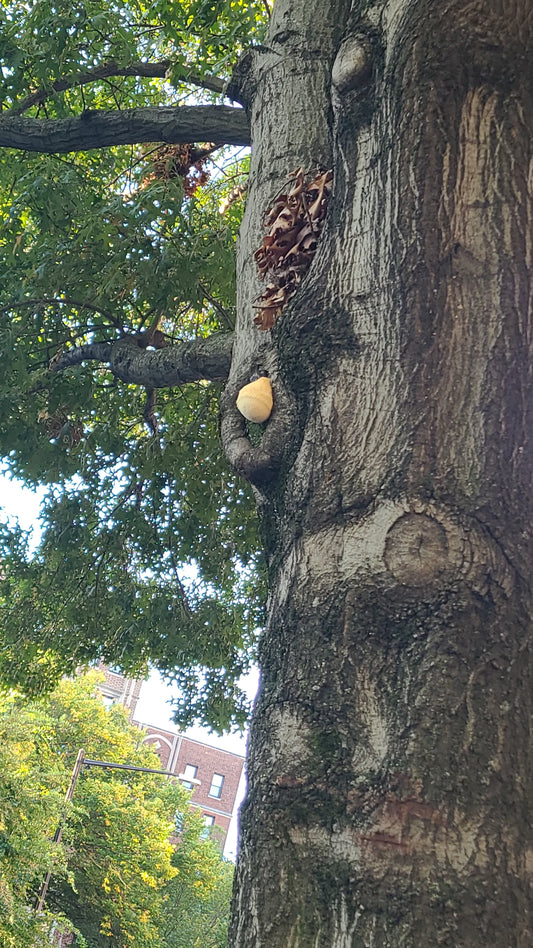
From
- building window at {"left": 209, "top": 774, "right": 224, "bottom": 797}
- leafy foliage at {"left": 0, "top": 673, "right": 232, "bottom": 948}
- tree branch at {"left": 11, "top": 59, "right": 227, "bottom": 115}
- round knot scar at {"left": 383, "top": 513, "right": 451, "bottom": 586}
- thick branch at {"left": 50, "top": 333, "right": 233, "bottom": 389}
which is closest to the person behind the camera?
round knot scar at {"left": 383, "top": 513, "right": 451, "bottom": 586}

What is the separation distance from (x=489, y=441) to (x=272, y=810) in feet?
2.95

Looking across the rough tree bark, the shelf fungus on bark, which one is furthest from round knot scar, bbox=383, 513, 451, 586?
the shelf fungus on bark

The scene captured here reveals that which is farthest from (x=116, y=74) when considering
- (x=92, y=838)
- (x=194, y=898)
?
(x=194, y=898)

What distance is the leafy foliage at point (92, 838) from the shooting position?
11039 millimetres

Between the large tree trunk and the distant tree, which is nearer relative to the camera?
the large tree trunk

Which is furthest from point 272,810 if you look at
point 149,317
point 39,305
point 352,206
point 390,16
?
point 149,317

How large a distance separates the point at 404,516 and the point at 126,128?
3423 mm

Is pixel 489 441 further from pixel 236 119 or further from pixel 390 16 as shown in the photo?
pixel 236 119

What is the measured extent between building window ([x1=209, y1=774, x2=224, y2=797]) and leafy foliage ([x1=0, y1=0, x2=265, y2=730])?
135ft

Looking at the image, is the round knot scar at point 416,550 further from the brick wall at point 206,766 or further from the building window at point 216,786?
the building window at point 216,786

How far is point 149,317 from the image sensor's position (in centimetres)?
662

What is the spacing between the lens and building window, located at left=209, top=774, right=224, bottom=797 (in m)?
46.0

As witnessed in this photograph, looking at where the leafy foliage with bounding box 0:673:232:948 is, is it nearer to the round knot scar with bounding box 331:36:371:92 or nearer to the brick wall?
the round knot scar with bounding box 331:36:371:92

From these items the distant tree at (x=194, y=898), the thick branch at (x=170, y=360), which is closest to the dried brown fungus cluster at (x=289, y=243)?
the thick branch at (x=170, y=360)
